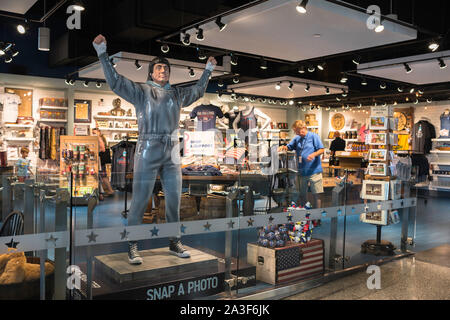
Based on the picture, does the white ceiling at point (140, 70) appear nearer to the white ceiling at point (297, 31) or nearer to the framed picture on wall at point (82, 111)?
the white ceiling at point (297, 31)

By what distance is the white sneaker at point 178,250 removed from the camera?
3408 millimetres

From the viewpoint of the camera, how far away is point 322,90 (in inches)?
424

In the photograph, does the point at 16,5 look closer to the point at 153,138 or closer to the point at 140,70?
the point at 140,70

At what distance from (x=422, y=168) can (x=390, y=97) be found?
216 centimetres

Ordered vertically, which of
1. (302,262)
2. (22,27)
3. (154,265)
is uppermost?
(22,27)

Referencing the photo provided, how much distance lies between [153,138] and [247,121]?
240 inches

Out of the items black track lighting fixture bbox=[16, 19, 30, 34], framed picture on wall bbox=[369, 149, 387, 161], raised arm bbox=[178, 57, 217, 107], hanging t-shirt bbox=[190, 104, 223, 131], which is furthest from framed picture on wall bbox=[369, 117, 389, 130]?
black track lighting fixture bbox=[16, 19, 30, 34]

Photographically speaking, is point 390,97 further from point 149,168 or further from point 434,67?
point 149,168

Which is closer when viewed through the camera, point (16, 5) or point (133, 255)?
point (133, 255)

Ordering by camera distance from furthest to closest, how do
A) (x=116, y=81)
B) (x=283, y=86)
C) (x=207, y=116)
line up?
(x=283, y=86), (x=207, y=116), (x=116, y=81)

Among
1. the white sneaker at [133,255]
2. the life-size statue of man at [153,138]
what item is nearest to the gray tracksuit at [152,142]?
the life-size statue of man at [153,138]

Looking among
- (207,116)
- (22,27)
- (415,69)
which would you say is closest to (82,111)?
(207,116)

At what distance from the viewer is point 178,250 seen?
341 centimetres

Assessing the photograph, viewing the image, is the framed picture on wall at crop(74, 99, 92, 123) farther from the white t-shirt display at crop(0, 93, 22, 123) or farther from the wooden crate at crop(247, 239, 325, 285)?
the wooden crate at crop(247, 239, 325, 285)
